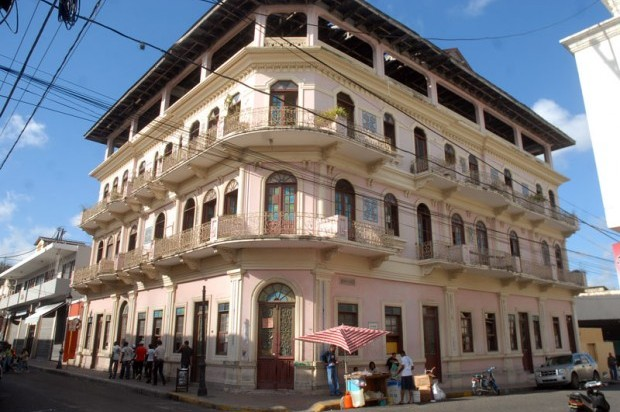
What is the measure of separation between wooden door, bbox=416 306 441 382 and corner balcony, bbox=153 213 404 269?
14.5ft

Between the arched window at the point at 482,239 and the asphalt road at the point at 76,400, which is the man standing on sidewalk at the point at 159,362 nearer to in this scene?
the asphalt road at the point at 76,400

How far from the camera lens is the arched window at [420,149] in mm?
21734

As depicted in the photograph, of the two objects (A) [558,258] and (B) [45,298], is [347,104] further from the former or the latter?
(B) [45,298]

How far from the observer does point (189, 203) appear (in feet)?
70.6

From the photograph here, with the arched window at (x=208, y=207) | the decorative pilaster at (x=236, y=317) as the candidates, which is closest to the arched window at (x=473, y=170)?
the arched window at (x=208, y=207)

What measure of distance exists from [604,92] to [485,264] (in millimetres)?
18714

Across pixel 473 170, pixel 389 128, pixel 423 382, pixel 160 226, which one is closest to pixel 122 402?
pixel 423 382

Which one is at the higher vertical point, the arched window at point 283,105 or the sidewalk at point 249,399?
the arched window at point 283,105

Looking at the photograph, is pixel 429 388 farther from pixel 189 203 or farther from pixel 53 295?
pixel 53 295

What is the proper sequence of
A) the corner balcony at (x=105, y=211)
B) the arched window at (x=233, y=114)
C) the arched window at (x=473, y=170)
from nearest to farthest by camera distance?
the arched window at (x=233, y=114)
the arched window at (x=473, y=170)
the corner balcony at (x=105, y=211)

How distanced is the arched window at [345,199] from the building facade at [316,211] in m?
0.08

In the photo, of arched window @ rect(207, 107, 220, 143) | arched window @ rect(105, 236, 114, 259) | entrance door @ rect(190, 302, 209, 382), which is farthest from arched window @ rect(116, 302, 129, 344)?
arched window @ rect(207, 107, 220, 143)

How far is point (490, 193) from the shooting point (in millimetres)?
23562

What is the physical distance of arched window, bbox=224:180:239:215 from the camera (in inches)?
729
